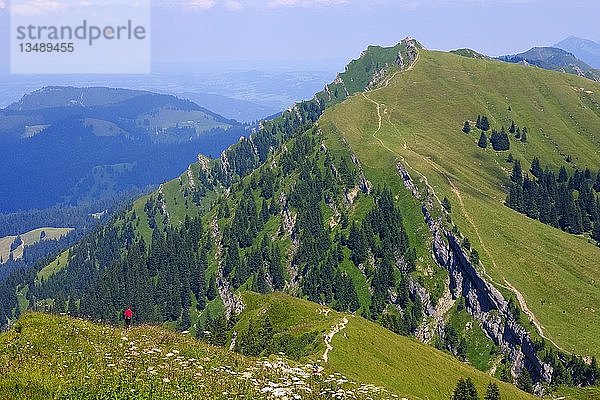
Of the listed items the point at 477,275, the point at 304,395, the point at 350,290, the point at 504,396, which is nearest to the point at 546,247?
the point at 477,275

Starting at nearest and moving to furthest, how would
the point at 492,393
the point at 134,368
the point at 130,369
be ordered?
1. the point at 130,369
2. the point at 134,368
3. the point at 492,393

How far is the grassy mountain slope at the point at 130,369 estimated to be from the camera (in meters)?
34.0

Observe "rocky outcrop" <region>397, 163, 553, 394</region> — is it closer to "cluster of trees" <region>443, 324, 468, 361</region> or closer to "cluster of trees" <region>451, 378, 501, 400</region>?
"cluster of trees" <region>443, 324, 468, 361</region>

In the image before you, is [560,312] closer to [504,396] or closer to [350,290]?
[350,290]

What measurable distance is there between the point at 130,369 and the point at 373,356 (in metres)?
43.1

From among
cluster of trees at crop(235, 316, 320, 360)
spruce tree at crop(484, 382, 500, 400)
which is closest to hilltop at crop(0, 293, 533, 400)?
cluster of trees at crop(235, 316, 320, 360)

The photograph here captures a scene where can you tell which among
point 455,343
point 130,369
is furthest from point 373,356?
point 455,343

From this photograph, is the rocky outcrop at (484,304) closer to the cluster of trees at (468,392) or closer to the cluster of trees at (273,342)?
the cluster of trees at (468,392)

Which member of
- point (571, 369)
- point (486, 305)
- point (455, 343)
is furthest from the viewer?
point (455, 343)

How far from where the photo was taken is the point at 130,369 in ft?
126

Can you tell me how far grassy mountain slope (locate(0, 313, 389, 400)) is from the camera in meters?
34.0

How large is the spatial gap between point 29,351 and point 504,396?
61.8 metres

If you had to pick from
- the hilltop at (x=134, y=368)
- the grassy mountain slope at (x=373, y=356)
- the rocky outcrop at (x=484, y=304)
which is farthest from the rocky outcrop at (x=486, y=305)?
the hilltop at (x=134, y=368)

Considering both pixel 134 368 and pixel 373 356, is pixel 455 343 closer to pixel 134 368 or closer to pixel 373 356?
pixel 373 356
